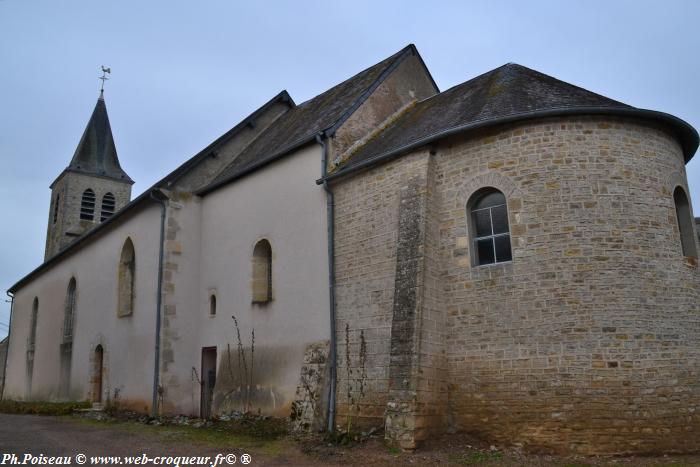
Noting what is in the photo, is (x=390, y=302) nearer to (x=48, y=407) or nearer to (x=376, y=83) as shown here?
(x=376, y=83)

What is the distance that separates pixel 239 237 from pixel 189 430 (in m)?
4.36

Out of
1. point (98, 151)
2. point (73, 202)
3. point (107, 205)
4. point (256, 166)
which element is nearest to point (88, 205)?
point (73, 202)

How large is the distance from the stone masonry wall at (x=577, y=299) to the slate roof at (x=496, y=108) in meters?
0.28

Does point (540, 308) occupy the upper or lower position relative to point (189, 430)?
upper

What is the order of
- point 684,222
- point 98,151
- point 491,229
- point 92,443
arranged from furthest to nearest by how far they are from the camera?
point 98,151 → point 92,443 → point 684,222 → point 491,229

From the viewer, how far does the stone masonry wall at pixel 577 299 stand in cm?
799

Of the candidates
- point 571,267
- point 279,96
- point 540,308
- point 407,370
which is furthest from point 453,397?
point 279,96

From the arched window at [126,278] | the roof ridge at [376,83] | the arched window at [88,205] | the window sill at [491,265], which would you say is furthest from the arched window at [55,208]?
the window sill at [491,265]

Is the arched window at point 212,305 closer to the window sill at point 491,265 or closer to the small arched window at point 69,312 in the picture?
the window sill at point 491,265

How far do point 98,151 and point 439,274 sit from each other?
83.6 ft

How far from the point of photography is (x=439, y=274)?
949cm

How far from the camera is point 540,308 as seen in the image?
849cm

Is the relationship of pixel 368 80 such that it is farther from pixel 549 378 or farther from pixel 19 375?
pixel 19 375

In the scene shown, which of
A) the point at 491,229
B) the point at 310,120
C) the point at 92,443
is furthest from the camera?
the point at 310,120
